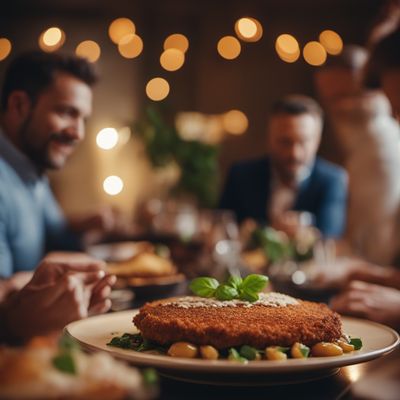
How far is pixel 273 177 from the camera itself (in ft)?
15.2

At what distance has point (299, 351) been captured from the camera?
1043 millimetres

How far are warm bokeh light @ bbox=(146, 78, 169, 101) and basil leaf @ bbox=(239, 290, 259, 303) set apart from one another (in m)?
7.33

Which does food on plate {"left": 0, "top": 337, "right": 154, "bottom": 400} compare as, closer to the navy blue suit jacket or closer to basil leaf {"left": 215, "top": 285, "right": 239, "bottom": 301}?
basil leaf {"left": 215, "top": 285, "right": 239, "bottom": 301}

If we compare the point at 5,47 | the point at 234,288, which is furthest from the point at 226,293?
the point at 5,47

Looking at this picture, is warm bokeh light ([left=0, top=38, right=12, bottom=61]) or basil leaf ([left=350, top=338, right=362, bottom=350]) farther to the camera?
warm bokeh light ([left=0, top=38, right=12, bottom=61])

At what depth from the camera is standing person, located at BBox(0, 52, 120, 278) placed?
2.60 meters

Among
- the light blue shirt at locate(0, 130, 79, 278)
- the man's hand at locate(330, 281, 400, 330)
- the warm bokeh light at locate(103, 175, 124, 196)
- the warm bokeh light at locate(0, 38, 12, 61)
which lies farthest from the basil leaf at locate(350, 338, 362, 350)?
the warm bokeh light at locate(103, 175, 124, 196)

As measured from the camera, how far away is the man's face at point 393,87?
198 centimetres

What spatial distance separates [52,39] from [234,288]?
23.3 feet

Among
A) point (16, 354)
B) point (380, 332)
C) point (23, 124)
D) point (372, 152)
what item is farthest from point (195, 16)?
point (16, 354)

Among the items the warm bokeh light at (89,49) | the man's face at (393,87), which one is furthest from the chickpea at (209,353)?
the warm bokeh light at (89,49)

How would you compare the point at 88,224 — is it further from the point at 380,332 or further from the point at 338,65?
the point at 380,332

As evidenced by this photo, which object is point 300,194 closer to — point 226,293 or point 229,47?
point 226,293

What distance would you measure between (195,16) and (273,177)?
13.1ft
